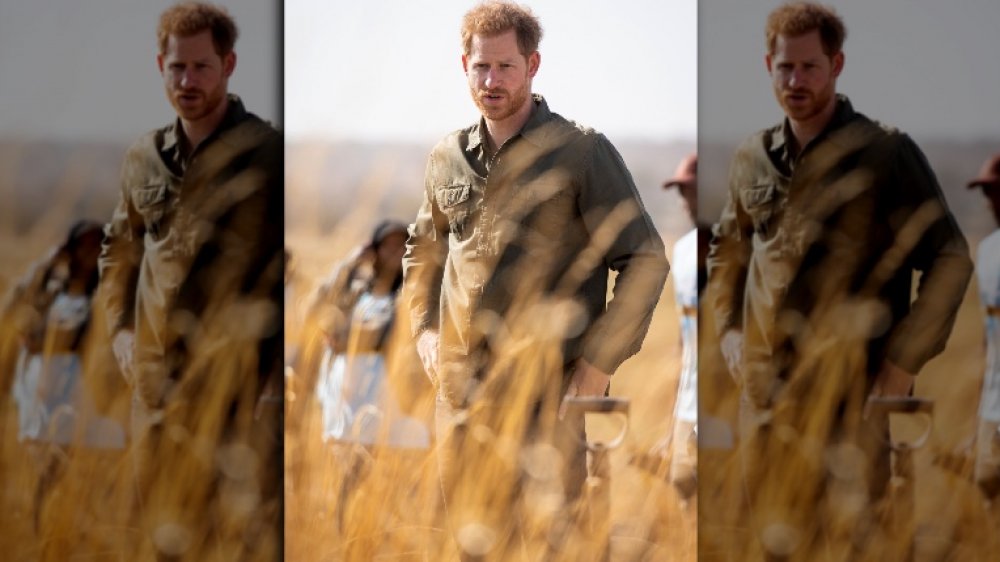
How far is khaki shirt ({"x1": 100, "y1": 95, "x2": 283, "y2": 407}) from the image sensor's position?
12.3ft

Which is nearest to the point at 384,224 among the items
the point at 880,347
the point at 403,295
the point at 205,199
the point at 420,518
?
the point at 403,295

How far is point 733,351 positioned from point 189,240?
159 cm

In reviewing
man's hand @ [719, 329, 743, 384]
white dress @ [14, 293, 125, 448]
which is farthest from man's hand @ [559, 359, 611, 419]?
white dress @ [14, 293, 125, 448]

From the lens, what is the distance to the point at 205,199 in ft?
12.5

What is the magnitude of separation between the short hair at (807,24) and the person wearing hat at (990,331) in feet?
1.74

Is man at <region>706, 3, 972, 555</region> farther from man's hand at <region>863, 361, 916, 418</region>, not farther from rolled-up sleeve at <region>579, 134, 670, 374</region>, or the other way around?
rolled-up sleeve at <region>579, 134, 670, 374</region>

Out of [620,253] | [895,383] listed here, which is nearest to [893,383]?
[895,383]

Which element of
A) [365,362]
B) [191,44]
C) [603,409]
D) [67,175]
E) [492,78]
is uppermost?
[191,44]

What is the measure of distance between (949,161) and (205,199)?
2095 mm

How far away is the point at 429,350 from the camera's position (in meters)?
3.74

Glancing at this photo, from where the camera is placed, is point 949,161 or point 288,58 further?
point 288,58

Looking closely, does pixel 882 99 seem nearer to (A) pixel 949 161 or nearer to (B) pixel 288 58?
(A) pixel 949 161

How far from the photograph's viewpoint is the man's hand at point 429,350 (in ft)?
12.2

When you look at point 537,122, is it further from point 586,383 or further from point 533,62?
point 586,383
